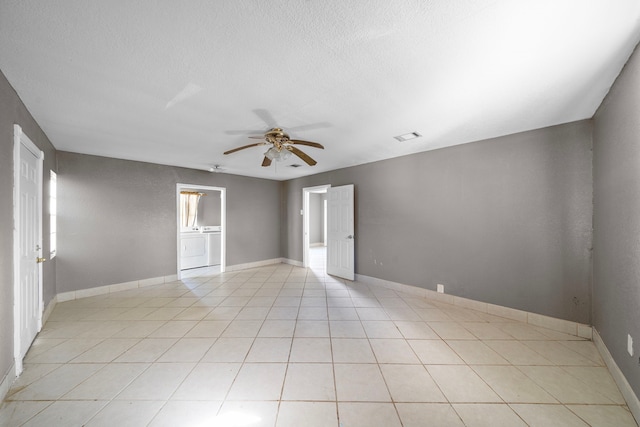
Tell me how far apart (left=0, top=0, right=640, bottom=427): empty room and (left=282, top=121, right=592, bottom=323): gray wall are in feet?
0.08

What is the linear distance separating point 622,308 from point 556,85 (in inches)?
72.7

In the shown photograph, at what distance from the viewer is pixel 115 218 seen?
13.3 ft

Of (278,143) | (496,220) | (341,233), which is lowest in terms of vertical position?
(341,233)

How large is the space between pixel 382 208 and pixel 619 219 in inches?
108

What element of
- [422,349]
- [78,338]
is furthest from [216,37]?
[78,338]

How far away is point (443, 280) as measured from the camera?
3473 millimetres

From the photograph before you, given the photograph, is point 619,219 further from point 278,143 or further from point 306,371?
point 278,143

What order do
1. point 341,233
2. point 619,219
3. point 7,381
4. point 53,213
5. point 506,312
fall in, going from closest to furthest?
point 7,381
point 619,219
point 506,312
point 53,213
point 341,233

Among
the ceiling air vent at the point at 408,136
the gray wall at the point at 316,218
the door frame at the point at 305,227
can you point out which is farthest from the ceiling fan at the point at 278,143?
the gray wall at the point at 316,218

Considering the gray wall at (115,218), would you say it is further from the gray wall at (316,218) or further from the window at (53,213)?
the gray wall at (316,218)

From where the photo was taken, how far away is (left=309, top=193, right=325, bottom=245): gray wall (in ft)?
33.3

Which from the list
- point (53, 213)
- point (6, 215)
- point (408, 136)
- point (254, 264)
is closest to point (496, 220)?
point (408, 136)

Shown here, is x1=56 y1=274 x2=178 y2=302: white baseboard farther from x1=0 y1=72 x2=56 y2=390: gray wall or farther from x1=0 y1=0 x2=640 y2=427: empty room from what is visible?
x1=0 y1=72 x2=56 y2=390: gray wall

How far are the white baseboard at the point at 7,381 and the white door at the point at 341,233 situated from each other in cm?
423
